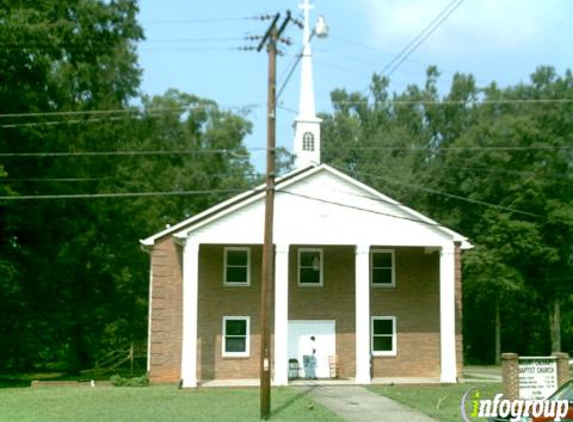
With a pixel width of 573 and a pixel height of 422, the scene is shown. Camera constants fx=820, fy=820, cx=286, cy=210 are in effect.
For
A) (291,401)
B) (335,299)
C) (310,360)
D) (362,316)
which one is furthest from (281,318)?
(291,401)

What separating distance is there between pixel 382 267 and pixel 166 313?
31.2 ft

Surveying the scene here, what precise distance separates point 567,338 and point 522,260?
11.7 metres

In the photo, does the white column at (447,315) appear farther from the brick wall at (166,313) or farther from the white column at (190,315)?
the brick wall at (166,313)

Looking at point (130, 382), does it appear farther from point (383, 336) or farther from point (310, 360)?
point (383, 336)

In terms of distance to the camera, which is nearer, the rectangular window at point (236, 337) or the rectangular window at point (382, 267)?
the rectangular window at point (236, 337)

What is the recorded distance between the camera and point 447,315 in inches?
1257


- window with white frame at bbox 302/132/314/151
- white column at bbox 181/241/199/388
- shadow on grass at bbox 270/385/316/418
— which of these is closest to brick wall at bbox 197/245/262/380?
white column at bbox 181/241/199/388

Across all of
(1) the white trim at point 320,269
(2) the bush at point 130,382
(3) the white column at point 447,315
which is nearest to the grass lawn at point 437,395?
(3) the white column at point 447,315

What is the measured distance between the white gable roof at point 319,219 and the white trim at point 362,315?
0.67m

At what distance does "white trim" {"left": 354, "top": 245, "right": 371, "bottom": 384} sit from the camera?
102 feet

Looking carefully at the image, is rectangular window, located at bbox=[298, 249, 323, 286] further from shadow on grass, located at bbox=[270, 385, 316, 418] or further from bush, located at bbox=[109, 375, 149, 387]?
bush, located at bbox=[109, 375, 149, 387]

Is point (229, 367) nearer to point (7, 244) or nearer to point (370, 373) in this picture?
point (370, 373)

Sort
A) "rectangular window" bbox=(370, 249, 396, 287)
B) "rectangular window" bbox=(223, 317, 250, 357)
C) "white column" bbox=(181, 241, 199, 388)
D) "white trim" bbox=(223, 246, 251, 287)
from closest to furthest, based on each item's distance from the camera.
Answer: "white column" bbox=(181, 241, 199, 388), "rectangular window" bbox=(223, 317, 250, 357), "white trim" bbox=(223, 246, 251, 287), "rectangular window" bbox=(370, 249, 396, 287)

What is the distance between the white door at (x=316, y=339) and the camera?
34.2 meters
